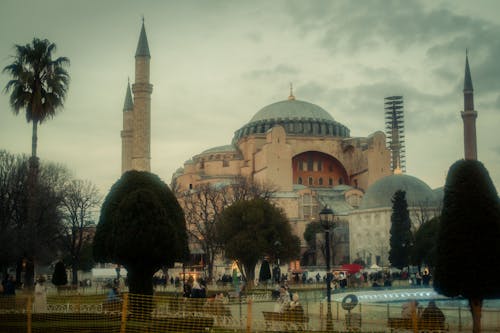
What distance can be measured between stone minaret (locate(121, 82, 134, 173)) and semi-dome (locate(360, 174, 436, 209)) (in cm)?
1899

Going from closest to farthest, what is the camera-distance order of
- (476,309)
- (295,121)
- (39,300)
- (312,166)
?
(476,309), (39,300), (312,166), (295,121)

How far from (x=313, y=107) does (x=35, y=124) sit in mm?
55449

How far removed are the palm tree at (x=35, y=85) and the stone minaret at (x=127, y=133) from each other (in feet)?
101

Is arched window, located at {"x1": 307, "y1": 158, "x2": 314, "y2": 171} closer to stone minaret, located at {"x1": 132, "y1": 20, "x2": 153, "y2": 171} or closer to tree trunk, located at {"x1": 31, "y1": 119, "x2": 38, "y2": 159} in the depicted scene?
stone minaret, located at {"x1": 132, "y1": 20, "x2": 153, "y2": 171}

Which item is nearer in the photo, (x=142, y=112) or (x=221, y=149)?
(x=142, y=112)

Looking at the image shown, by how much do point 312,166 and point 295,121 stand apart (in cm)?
555

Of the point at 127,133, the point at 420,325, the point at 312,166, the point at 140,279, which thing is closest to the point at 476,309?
the point at 420,325

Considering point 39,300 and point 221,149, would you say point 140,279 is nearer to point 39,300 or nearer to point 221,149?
point 39,300

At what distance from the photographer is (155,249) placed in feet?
56.4

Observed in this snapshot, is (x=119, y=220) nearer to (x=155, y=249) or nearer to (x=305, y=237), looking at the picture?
(x=155, y=249)

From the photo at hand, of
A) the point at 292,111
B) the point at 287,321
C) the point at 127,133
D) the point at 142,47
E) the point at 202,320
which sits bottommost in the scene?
the point at 287,321

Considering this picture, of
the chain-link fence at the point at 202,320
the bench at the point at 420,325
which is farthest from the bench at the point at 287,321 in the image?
the bench at the point at 420,325

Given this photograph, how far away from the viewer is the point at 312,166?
7375 centimetres

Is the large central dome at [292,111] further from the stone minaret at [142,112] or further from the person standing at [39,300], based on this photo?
the person standing at [39,300]
